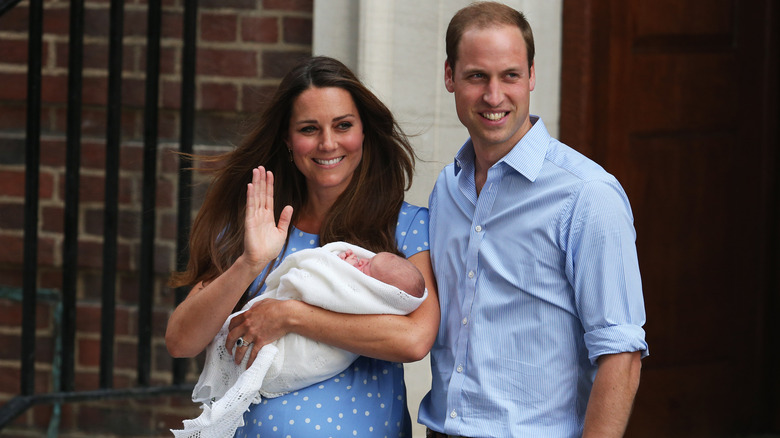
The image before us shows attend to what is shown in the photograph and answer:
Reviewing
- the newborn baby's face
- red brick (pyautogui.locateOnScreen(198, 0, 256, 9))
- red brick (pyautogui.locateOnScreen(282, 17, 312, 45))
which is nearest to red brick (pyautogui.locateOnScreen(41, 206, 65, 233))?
red brick (pyautogui.locateOnScreen(198, 0, 256, 9))

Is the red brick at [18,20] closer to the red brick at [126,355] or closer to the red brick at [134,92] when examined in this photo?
the red brick at [134,92]

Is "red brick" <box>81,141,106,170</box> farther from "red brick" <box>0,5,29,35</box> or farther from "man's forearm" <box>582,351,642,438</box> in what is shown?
"man's forearm" <box>582,351,642,438</box>

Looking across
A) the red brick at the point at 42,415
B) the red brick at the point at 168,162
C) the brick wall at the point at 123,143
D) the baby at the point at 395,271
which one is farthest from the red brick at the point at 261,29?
the red brick at the point at 42,415

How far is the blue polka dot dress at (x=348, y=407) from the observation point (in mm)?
2379

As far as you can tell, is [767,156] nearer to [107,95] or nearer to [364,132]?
[364,132]

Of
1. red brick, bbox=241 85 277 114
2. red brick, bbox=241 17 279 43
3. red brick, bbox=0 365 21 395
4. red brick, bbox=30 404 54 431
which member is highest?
red brick, bbox=241 17 279 43

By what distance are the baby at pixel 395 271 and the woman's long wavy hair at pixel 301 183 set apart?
0.43ft

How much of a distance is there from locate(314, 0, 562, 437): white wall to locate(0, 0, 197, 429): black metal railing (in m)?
0.55

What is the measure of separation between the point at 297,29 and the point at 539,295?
6.35ft

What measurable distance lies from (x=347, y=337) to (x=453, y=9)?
5.27ft

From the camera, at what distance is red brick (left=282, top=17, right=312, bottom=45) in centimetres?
374

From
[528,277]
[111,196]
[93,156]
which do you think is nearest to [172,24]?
[93,156]

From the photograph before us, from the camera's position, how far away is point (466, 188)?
2.36m

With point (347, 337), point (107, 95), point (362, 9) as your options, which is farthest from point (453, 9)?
point (347, 337)
